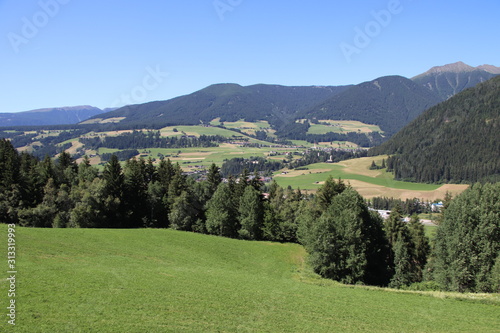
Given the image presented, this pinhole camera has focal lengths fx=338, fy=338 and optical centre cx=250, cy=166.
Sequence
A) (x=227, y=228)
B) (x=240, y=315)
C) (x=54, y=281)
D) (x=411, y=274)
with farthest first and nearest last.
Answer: (x=227, y=228)
(x=411, y=274)
(x=54, y=281)
(x=240, y=315)

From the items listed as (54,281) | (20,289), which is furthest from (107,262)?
(20,289)

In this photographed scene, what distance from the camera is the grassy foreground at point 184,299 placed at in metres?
20.8

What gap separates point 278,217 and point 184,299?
37477mm

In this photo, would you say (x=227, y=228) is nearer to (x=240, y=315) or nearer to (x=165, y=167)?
(x=165, y=167)

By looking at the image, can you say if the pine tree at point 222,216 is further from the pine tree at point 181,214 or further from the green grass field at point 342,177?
the green grass field at point 342,177

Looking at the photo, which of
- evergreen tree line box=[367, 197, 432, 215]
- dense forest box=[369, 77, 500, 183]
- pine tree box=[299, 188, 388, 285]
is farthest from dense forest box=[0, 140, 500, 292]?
dense forest box=[369, 77, 500, 183]

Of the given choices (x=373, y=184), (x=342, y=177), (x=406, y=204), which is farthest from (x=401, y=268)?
(x=342, y=177)

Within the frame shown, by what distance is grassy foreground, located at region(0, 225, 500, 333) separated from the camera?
20.8 m

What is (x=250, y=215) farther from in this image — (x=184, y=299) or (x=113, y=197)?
(x=184, y=299)

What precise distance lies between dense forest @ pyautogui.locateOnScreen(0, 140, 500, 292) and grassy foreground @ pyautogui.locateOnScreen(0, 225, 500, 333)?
10021mm

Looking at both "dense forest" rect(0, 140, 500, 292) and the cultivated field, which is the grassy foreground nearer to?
"dense forest" rect(0, 140, 500, 292)

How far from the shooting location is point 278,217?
6119 cm

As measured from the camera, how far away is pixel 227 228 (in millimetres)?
60500

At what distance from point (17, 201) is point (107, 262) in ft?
97.3
